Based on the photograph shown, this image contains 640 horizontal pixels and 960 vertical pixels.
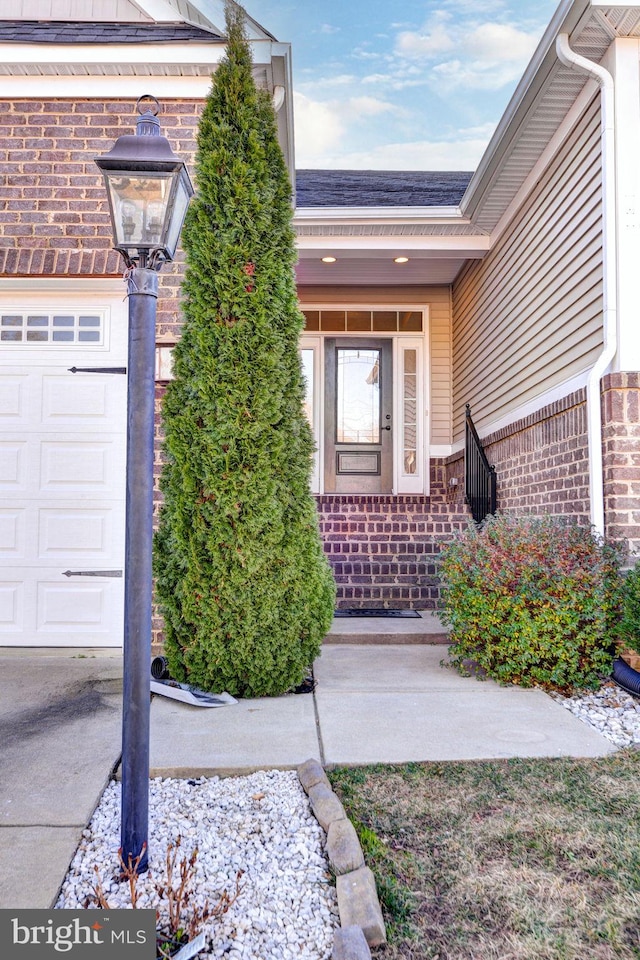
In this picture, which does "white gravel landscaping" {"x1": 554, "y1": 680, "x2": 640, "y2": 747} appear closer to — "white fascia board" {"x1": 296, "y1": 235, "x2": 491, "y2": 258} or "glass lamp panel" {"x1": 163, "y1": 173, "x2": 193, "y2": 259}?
"glass lamp panel" {"x1": 163, "y1": 173, "x2": 193, "y2": 259}

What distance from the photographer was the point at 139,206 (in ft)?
6.11

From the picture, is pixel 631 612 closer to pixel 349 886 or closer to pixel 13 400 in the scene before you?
pixel 349 886

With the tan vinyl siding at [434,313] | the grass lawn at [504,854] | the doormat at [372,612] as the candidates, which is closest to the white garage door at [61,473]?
the doormat at [372,612]

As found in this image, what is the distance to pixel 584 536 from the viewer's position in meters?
4.03

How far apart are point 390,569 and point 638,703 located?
2673 millimetres

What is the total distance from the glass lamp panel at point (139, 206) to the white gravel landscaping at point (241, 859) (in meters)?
1.73

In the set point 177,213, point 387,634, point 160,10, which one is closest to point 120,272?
point 160,10

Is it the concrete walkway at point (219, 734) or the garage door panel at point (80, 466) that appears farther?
the garage door panel at point (80, 466)

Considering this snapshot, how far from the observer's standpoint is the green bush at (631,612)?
3.46 metres

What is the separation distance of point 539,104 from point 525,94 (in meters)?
0.13

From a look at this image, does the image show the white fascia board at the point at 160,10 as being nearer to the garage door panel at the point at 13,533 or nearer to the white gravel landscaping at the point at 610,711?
the garage door panel at the point at 13,533

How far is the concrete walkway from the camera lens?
79.4 inches

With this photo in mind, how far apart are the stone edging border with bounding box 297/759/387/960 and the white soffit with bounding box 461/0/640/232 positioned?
4435 mm

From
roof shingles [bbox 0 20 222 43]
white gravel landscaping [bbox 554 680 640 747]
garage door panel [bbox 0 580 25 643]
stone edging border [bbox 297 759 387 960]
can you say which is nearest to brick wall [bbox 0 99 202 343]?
roof shingles [bbox 0 20 222 43]
